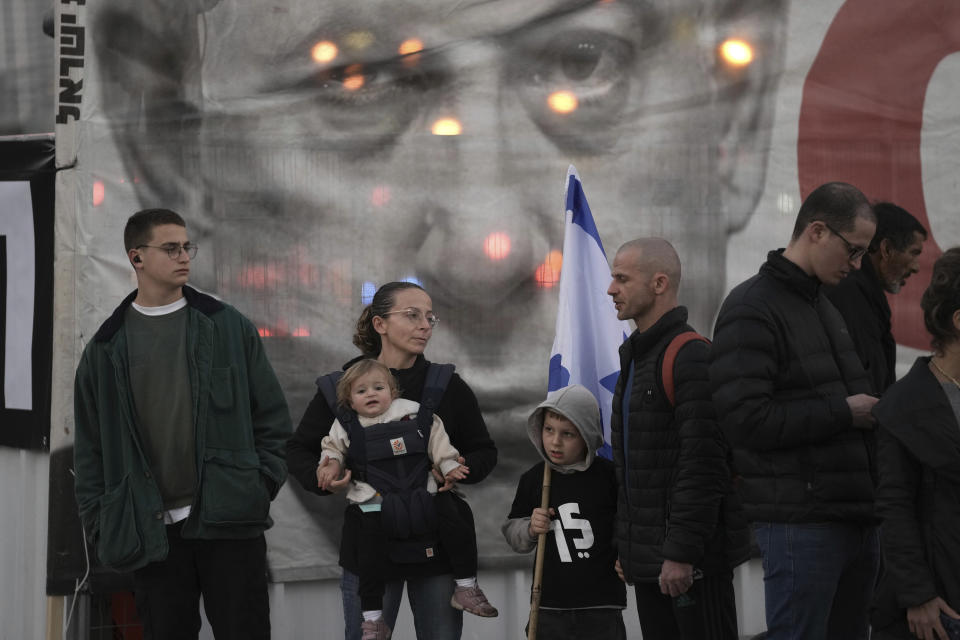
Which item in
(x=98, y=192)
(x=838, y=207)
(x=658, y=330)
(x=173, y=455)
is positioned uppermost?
(x=98, y=192)

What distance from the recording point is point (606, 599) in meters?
4.19

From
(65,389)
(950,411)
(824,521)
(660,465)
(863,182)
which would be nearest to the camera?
(950,411)

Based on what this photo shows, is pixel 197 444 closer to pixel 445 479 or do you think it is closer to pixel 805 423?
pixel 445 479

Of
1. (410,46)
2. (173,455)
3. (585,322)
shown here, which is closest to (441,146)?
(410,46)

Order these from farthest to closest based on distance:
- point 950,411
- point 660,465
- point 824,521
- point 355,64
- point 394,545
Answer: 1. point 355,64
2. point 394,545
3. point 660,465
4. point 824,521
5. point 950,411

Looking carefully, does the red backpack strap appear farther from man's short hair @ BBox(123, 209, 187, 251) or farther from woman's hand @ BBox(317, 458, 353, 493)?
man's short hair @ BBox(123, 209, 187, 251)

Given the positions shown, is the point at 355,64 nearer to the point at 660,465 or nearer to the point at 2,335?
the point at 2,335

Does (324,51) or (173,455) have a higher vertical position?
(324,51)

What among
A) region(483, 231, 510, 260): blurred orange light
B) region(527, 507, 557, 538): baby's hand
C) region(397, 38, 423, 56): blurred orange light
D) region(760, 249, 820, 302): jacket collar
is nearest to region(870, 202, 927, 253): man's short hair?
region(760, 249, 820, 302): jacket collar

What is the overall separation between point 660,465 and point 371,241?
2296 mm

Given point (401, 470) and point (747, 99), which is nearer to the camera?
point (401, 470)

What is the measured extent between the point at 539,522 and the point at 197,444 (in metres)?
1.23

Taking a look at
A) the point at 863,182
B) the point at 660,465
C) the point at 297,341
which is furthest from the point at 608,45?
the point at 660,465

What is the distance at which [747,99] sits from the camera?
603 centimetres
